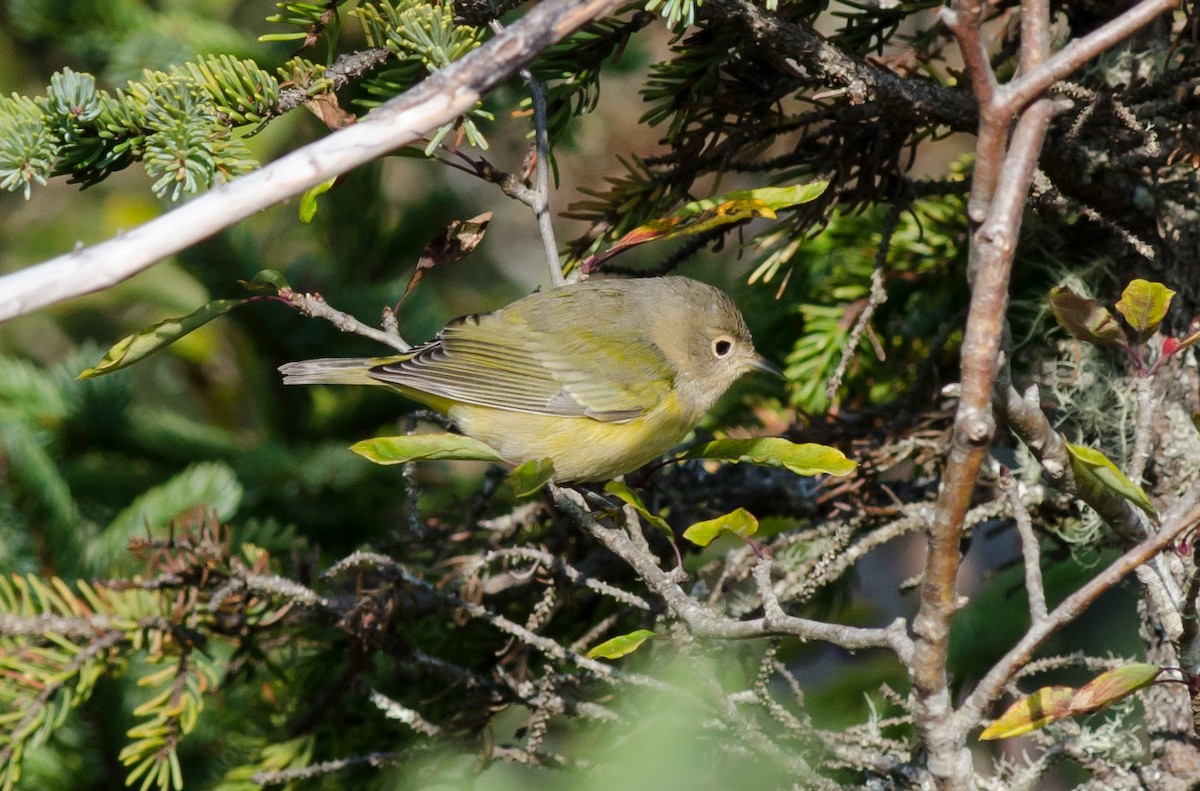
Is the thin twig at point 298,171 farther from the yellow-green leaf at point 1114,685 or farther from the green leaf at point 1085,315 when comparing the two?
the yellow-green leaf at point 1114,685

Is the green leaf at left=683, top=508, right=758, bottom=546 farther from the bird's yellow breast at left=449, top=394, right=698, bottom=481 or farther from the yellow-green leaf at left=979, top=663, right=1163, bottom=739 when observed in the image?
the bird's yellow breast at left=449, top=394, right=698, bottom=481

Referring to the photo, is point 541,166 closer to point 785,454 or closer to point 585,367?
point 785,454

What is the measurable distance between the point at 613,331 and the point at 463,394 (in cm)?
50

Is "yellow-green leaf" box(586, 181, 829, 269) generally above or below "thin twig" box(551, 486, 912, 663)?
above

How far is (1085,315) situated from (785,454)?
502 millimetres

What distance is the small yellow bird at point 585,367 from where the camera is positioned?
2.73 metres

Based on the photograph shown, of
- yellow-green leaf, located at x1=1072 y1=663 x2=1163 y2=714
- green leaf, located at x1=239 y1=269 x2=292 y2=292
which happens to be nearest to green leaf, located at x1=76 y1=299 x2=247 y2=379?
green leaf, located at x1=239 y1=269 x2=292 y2=292

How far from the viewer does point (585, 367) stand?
2.97m

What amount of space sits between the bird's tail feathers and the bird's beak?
0.98 meters

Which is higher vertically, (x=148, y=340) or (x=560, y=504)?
(x=148, y=340)

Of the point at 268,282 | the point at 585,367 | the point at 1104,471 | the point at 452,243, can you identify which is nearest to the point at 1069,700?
the point at 1104,471

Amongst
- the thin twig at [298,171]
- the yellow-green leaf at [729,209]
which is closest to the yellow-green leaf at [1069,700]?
the yellow-green leaf at [729,209]

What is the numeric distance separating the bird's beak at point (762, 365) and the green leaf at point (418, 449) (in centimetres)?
116

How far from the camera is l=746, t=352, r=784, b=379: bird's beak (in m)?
2.71
